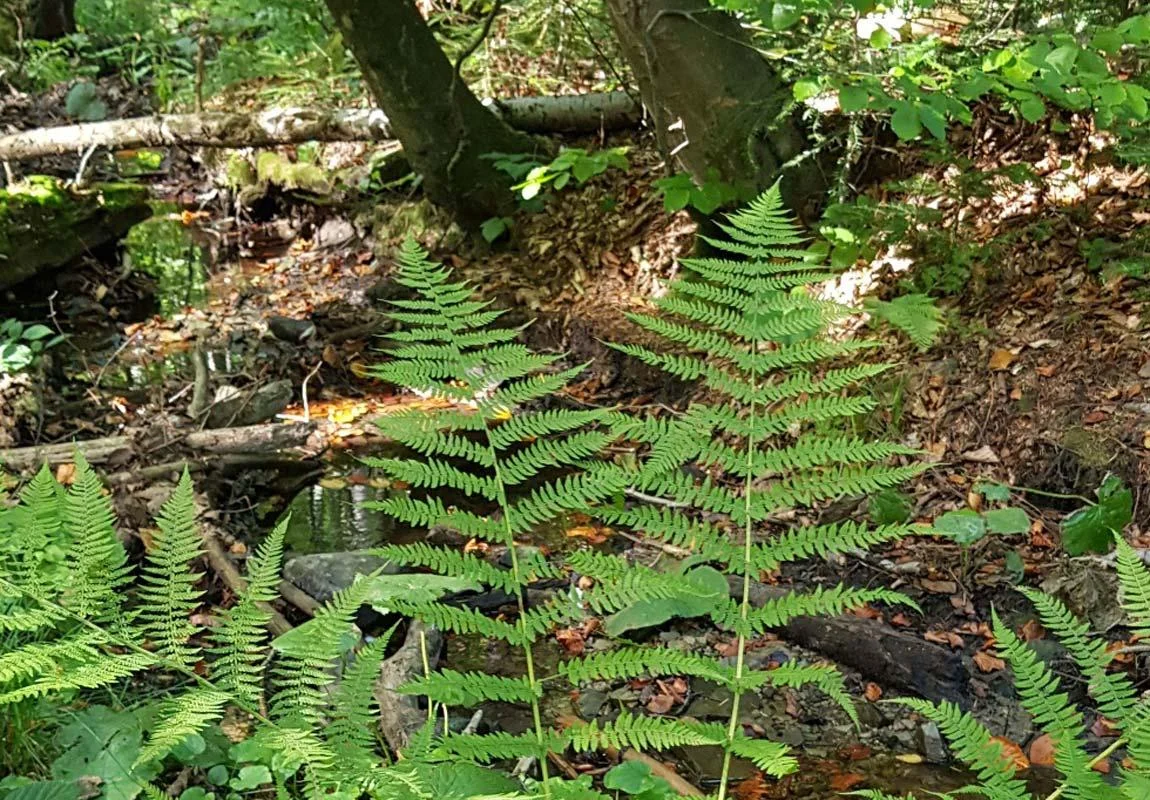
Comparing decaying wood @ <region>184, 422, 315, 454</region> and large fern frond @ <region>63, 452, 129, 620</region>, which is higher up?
large fern frond @ <region>63, 452, 129, 620</region>

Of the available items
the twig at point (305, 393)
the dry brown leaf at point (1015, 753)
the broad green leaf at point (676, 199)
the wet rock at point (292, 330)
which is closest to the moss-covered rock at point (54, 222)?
the wet rock at point (292, 330)

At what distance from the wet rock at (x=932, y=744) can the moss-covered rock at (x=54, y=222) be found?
22.1 ft

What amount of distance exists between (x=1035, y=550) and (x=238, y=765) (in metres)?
2.78

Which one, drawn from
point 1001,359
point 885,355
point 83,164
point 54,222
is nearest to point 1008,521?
point 1001,359

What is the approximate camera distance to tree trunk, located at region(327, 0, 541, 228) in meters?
6.02

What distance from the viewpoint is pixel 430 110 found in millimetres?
6406

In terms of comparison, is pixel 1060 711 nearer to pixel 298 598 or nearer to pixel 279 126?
pixel 298 598

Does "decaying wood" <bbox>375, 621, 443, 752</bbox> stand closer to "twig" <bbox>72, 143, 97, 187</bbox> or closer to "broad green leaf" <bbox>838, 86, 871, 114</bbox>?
"broad green leaf" <bbox>838, 86, 871, 114</bbox>

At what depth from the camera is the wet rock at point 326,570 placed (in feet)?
11.6

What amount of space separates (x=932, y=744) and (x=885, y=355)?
72.3 inches

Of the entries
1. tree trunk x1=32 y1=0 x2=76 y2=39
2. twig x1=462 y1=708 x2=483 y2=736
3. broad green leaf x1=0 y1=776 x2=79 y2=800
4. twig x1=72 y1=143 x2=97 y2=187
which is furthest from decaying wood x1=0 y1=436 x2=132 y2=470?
tree trunk x1=32 y1=0 x2=76 y2=39

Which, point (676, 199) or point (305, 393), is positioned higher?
point (676, 199)

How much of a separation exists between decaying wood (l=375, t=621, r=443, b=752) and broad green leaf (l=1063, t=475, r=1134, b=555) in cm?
212

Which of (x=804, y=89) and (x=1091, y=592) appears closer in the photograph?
(x=1091, y=592)
